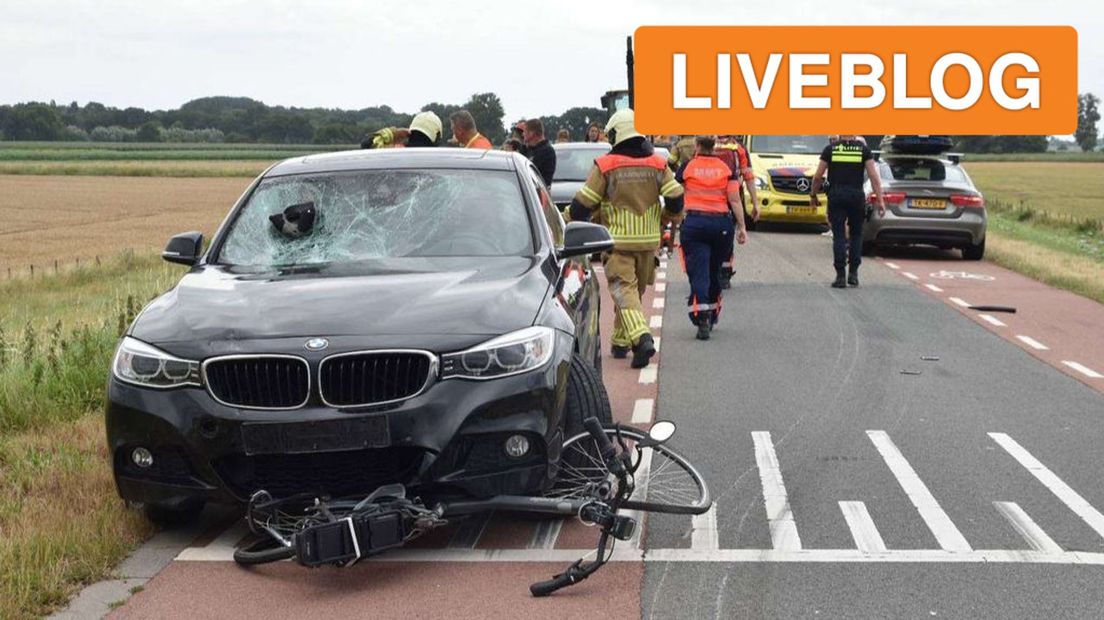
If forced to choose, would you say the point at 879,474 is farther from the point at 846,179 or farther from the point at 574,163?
the point at 574,163

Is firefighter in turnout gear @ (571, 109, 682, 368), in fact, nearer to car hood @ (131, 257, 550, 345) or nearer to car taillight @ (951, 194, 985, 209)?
car hood @ (131, 257, 550, 345)

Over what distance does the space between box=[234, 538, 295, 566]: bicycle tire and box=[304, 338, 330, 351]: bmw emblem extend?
30.5 inches

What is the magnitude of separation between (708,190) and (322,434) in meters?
7.66

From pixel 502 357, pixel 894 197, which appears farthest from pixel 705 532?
pixel 894 197

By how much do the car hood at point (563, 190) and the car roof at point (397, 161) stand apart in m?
13.0

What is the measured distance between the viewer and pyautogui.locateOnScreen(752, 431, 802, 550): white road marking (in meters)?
6.58

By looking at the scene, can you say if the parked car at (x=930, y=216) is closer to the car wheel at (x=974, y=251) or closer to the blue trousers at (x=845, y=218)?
the car wheel at (x=974, y=251)

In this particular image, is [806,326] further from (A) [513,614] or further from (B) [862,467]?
(A) [513,614]

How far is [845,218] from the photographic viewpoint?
17969 millimetres

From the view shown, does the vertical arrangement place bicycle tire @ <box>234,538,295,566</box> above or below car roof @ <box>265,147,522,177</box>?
below

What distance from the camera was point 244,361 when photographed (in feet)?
19.9

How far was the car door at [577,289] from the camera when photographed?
7.46 metres

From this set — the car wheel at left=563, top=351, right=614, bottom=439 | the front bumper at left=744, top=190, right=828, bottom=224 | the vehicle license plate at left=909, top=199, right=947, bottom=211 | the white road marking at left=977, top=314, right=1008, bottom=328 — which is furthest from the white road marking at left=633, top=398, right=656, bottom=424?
the front bumper at left=744, top=190, right=828, bottom=224

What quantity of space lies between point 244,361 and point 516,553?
1380mm
